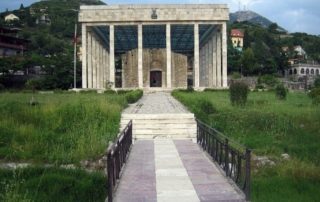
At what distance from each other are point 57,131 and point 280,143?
21.3ft

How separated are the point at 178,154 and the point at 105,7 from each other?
38.7 metres

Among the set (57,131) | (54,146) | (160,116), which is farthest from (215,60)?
(54,146)

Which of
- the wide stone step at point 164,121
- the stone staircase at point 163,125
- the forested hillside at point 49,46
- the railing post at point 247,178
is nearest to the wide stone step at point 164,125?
the stone staircase at point 163,125

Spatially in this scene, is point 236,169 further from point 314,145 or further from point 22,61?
point 22,61

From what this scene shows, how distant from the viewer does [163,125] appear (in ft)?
50.0

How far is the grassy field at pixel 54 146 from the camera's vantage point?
328 inches

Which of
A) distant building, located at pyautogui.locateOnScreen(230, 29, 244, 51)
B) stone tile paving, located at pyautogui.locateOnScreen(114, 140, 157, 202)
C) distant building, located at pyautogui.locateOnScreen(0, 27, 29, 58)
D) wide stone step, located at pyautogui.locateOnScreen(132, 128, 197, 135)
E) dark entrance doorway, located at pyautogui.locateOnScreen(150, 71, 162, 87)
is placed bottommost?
stone tile paving, located at pyautogui.locateOnScreen(114, 140, 157, 202)

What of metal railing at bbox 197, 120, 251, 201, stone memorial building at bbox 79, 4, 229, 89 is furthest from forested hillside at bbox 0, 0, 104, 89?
metal railing at bbox 197, 120, 251, 201

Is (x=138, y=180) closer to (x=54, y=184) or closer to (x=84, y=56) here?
(x=54, y=184)

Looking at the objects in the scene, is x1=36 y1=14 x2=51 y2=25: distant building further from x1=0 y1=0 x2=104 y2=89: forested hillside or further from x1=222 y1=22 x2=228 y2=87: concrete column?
x1=222 y1=22 x2=228 y2=87: concrete column

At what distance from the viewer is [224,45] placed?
158ft

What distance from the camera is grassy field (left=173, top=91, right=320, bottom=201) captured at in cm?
926

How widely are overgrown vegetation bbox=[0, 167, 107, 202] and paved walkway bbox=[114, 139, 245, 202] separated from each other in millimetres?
632

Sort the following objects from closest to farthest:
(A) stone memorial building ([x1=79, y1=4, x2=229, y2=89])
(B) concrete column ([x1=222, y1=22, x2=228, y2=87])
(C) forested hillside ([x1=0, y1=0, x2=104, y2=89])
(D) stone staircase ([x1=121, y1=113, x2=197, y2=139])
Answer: (D) stone staircase ([x1=121, y1=113, x2=197, y2=139])
(A) stone memorial building ([x1=79, y1=4, x2=229, y2=89])
(B) concrete column ([x1=222, y1=22, x2=228, y2=87])
(C) forested hillside ([x1=0, y1=0, x2=104, y2=89])
